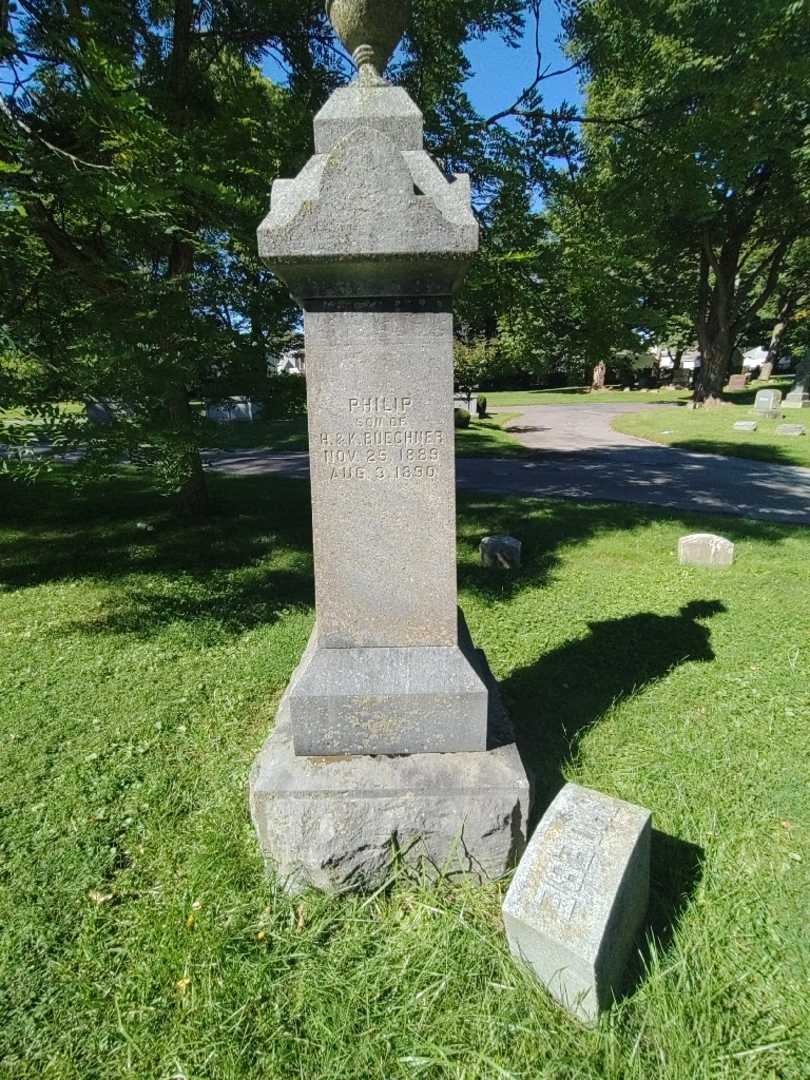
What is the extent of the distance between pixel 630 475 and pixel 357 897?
38.9 feet

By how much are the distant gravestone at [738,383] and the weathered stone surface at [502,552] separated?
40.8m

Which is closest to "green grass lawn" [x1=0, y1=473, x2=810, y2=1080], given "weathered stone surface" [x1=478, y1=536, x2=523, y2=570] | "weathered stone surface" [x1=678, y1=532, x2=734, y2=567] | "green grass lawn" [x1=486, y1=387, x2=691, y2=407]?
"weathered stone surface" [x1=678, y1=532, x2=734, y2=567]

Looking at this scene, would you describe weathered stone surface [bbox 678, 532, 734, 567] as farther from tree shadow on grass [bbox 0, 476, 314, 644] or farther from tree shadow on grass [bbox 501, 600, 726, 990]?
tree shadow on grass [bbox 0, 476, 314, 644]

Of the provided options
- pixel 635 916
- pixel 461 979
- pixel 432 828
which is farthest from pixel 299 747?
pixel 635 916

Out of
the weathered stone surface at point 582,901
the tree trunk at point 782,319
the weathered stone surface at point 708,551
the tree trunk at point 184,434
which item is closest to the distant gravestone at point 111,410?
the tree trunk at point 184,434

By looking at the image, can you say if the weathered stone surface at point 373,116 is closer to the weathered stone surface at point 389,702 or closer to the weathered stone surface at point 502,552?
the weathered stone surface at point 389,702

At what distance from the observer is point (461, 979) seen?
7.25ft

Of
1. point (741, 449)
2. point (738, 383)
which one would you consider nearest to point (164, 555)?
point (741, 449)

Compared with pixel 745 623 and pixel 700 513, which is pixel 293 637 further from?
pixel 700 513

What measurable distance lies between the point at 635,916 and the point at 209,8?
9518 mm

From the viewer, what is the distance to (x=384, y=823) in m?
2.58

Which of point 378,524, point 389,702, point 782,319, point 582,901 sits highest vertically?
point 782,319

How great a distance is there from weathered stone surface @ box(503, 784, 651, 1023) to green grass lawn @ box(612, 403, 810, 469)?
44.5 feet

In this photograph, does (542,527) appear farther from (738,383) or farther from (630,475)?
(738,383)
